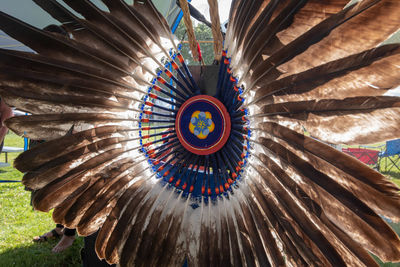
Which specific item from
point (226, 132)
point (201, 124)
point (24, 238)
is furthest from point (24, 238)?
point (226, 132)

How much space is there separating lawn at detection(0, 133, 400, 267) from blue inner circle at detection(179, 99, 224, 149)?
166 cm

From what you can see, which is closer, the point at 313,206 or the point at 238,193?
the point at 313,206

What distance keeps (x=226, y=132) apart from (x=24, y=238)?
2600 millimetres

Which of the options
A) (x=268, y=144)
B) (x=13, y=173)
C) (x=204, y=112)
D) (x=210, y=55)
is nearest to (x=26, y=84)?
(x=204, y=112)

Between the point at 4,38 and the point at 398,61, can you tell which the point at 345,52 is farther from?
the point at 4,38

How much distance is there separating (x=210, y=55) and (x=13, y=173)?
17223 mm

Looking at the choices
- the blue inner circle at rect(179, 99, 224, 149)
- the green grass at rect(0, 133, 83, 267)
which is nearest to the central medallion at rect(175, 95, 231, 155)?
the blue inner circle at rect(179, 99, 224, 149)

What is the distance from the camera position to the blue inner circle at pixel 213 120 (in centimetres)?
154

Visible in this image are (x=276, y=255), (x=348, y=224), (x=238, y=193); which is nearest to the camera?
(x=348, y=224)

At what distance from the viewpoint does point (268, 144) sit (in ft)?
3.89

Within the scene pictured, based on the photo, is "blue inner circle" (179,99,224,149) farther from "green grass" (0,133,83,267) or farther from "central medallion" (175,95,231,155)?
"green grass" (0,133,83,267)

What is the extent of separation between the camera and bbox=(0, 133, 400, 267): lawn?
222 cm

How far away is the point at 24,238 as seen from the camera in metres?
2.68

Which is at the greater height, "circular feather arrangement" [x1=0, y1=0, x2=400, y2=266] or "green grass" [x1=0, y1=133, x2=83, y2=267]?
"circular feather arrangement" [x1=0, y1=0, x2=400, y2=266]
